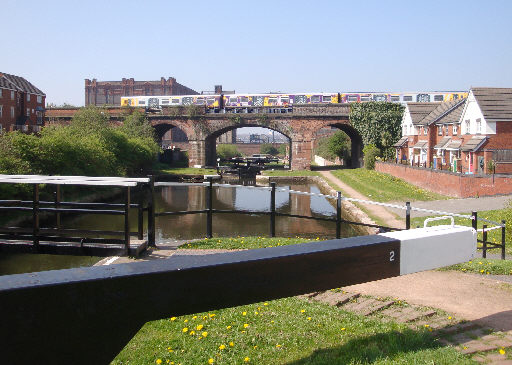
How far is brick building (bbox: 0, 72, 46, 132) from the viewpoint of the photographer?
49.8 m

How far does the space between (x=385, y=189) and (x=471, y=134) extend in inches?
285

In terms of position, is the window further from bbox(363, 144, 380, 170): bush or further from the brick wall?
bbox(363, 144, 380, 170): bush

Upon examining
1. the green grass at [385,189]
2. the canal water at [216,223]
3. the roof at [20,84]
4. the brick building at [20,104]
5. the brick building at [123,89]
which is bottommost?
the canal water at [216,223]

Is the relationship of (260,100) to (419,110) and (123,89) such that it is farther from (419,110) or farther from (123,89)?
(123,89)

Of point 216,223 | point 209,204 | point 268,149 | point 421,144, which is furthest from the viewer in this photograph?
point 268,149

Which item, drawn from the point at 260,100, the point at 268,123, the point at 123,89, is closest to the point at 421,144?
the point at 268,123

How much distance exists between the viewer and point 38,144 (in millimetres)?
24156

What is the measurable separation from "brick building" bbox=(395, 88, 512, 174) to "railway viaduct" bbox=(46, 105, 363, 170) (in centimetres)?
1440

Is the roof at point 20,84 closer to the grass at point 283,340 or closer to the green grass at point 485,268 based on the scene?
the green grass at point 485,268

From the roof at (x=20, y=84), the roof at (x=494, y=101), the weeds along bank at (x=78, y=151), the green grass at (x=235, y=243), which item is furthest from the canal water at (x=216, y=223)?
the roof at (x=20, y=84)

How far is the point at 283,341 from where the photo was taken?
3875 millimetres

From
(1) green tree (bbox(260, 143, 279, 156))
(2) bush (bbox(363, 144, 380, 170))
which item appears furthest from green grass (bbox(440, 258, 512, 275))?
(1) green tree (bbox(260, 143, 279, 156))

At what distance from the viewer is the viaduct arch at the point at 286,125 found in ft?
179

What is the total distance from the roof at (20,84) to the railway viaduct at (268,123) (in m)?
3.44
